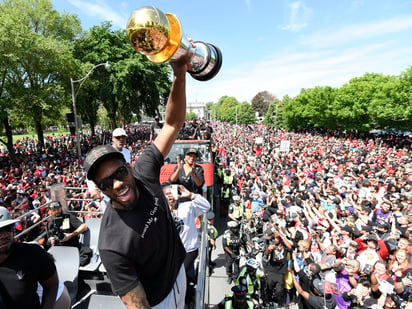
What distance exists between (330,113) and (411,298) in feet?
163

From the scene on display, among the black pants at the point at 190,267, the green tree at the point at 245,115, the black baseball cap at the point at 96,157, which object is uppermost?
the green tree at the point at 245,115

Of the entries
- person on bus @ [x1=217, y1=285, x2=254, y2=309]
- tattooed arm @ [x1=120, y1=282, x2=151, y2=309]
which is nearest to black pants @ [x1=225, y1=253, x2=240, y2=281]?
person on bus @ [x1=217, y1=285, x2=254, y2=309]

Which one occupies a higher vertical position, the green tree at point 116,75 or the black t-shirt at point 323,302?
the green tree at point 116,75

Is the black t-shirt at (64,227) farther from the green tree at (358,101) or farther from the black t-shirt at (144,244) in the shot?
the green tree at (358,101)

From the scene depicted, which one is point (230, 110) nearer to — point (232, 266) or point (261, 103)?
point (261, 103)

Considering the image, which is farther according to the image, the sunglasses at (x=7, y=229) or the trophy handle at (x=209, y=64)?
the sunglasses at (x=7, y=229)

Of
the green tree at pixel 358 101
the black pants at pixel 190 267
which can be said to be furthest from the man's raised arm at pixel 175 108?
the green tree at pixel 358 101

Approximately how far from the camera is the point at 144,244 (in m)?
1.33

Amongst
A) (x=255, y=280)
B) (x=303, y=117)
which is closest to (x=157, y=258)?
(x=255, y=280)

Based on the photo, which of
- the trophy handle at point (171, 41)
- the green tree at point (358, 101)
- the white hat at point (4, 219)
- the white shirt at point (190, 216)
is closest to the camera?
the trophy handle at point (171, 41)

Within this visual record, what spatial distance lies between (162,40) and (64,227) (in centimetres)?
391

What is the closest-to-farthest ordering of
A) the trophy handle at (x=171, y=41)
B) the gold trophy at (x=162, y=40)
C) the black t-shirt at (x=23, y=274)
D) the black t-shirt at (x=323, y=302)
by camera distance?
1. the gold trophy at (x=162, y=40)
2. the trophy handle at (x=171, y=41)
3. the black t-shirt at (x=23, y=274)
4. the black t-shirt at (x=323, y=302)

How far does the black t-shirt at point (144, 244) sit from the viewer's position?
1246mm

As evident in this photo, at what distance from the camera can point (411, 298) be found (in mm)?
3639
